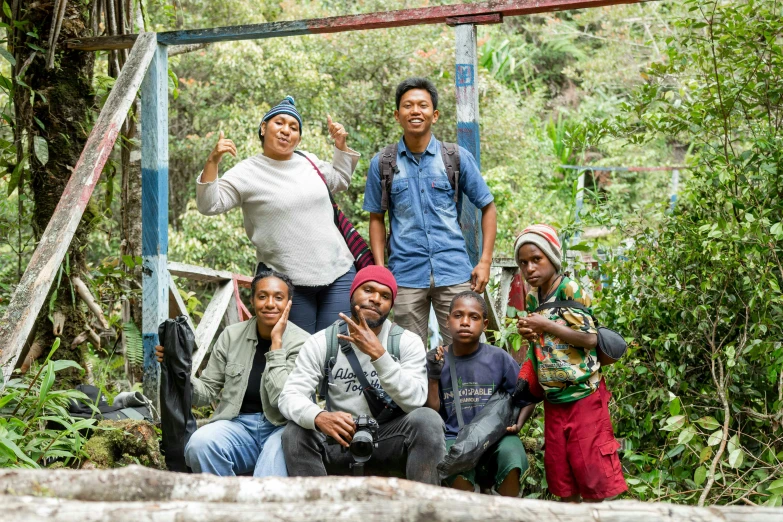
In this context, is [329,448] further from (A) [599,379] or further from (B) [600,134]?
(B) [600,134]

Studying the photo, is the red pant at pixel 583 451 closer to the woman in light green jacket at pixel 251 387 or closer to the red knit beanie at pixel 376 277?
the red knit beanie at pixel 376 277

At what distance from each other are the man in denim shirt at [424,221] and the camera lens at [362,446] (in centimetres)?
83

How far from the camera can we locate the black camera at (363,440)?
299cm

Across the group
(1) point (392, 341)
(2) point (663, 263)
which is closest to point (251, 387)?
(1) point (392, 341)

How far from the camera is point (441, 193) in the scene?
3.81 metres

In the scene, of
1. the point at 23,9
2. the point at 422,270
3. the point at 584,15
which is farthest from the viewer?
the point at 584,15

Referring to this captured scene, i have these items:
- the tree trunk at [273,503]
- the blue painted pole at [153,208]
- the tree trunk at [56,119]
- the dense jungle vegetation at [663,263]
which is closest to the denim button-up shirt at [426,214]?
the dense jungle vegetation at [663,263]

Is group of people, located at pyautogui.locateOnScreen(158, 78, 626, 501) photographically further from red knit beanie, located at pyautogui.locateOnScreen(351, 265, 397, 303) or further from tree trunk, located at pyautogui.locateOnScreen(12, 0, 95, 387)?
tree trunk, located at pyautogui.locateOnScreen(12, 0, 95, 387)

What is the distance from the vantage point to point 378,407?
10.7 ft

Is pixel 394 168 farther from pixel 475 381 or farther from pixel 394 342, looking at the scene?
pixel 475 381

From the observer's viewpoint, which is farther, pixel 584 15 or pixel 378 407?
pixel 584 15

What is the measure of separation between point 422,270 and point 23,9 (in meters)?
2.91

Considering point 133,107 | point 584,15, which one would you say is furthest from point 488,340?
point 584,15

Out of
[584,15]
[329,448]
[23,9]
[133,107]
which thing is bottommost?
[329,448]
